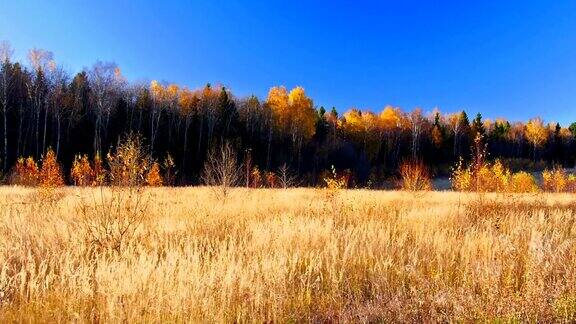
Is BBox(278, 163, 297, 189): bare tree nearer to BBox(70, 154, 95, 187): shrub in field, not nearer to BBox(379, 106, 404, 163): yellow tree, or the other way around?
BBox(70, 154, 95, 187): shrub in field

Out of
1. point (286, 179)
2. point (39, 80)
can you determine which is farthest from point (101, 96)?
point (286, 179)

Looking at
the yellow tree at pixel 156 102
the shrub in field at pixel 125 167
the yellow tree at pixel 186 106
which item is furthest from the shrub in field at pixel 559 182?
the yellow tree at pixel 156 102

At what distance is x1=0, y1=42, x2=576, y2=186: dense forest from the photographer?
3450 centimetres

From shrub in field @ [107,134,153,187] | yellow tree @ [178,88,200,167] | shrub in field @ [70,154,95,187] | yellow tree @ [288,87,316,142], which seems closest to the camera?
shrub in field @ [107,134,153,187]

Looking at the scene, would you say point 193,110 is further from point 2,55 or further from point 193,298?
point 193,298

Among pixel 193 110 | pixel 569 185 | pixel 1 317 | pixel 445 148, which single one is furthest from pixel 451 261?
pixel 445 148

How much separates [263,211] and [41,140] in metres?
34.6

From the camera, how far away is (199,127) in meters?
43.1

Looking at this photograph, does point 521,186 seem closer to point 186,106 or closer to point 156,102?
point 156,102

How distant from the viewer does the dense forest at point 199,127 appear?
34500 mm

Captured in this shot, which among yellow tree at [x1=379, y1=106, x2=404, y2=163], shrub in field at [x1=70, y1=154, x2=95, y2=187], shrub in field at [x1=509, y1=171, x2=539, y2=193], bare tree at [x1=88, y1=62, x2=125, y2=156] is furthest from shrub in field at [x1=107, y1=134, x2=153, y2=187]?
yellow tree at [x1=379, y1=106, x2=404, y2=163]

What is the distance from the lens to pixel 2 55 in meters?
32.9

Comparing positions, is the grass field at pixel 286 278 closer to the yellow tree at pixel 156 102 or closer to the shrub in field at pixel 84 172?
the shrub in field at pixel 84 172

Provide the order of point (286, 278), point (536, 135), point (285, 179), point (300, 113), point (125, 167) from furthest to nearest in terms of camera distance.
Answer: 1. point (536, 135)
2. point (300, 113)
3. point (285, 179)
4. point (125, 167)
5. point (286, 278)
